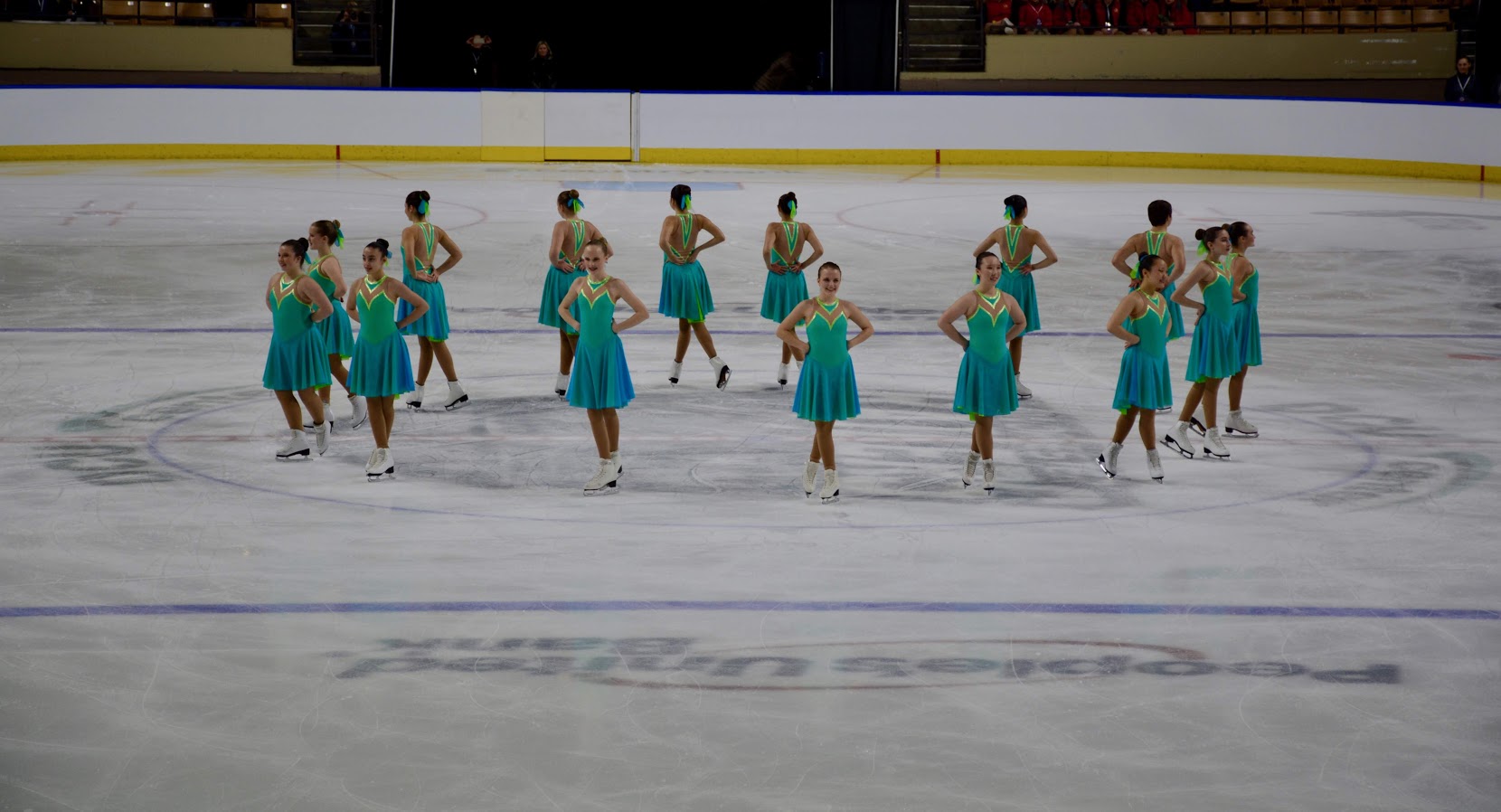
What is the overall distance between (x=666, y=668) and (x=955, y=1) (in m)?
26.6

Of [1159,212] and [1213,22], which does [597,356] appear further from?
[1213,22]

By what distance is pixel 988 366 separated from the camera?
7.83 m

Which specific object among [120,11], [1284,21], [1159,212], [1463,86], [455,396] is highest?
[1284,21]

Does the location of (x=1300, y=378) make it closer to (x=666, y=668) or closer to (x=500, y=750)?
(x=666, y=668)

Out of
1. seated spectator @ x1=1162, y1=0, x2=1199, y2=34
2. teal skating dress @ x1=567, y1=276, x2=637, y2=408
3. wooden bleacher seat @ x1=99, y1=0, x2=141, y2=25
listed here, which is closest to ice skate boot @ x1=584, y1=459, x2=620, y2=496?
teal skating dress @ x1=567, y1=276, x2=637, y2=408

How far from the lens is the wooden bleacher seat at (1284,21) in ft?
94.0

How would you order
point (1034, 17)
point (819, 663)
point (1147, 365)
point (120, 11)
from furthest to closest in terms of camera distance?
point (1034, 17), point (120, 11), point (1147, 365), point (819, 663)

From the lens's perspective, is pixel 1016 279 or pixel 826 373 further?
pixel 1016 279

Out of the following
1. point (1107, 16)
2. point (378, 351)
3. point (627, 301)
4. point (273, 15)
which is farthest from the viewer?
point (273, 15)

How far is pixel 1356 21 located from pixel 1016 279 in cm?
2122

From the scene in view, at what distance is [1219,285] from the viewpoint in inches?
346

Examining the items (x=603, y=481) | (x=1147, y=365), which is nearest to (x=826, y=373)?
(x=603, y=481)

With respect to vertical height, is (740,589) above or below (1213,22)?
below

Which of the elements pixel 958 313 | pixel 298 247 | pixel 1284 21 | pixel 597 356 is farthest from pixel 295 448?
pixel 1284 21
